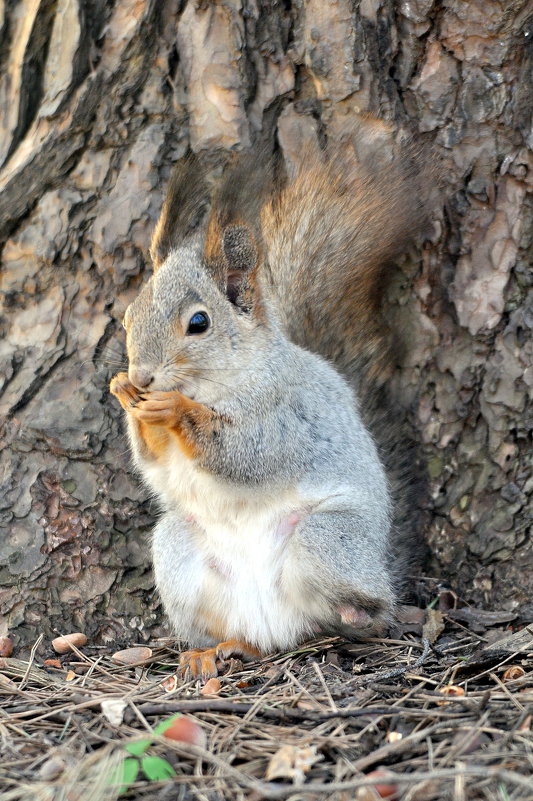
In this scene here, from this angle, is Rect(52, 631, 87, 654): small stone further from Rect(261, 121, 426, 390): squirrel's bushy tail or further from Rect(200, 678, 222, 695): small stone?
Rect(261, 121, 426, 390): squirrel's bushy tail

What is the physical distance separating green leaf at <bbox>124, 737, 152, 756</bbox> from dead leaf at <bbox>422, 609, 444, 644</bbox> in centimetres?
102

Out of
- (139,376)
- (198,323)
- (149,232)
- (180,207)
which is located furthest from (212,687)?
(149,232)

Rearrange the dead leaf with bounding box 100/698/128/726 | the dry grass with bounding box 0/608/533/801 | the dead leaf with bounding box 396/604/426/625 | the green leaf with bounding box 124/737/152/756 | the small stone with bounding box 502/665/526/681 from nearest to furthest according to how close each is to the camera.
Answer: the dry grass with bounding box 0/608/533/801 → the green leaf with bounding box 124/737/152/756 → the dead leaf with bounding box 100/698/128/726 → the small stone with bounding box 502/665/526/681 → the dead leaf with bounding box 396/604/426/625

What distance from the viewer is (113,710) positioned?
2.02 m

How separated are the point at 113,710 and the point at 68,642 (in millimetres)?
680

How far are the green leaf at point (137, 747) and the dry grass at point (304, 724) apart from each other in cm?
2

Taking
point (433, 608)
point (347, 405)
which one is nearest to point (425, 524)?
point (433, 608)

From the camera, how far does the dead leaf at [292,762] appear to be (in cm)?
170

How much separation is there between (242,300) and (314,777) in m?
1.27

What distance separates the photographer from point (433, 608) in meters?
2.76

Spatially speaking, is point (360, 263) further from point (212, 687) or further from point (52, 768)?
point (52, 768)

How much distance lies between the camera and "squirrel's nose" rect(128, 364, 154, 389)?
2230 mm

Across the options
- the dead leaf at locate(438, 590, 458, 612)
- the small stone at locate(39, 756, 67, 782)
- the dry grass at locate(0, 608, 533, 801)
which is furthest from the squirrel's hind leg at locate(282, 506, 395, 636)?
the small stone at locate(39, 756, 67, 782)

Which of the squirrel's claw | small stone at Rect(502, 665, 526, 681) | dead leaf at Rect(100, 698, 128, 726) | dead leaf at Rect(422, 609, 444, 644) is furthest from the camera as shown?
dead leaf at Rect(422, 609, 444, 644)
